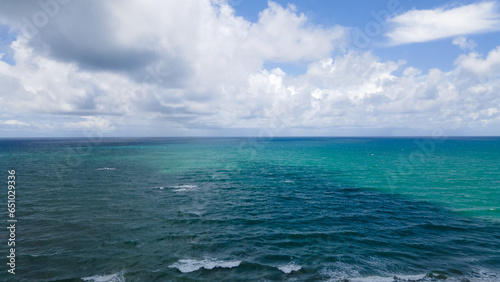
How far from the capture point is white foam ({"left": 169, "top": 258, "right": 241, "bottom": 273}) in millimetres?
22500

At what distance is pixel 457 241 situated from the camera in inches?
1103

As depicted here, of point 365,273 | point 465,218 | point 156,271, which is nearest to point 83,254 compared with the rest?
point 156,271

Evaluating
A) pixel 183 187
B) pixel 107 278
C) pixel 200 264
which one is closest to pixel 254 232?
pixel 200 264

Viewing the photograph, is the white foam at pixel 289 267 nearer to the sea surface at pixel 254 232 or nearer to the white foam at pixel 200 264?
the sea surface at pixel 254 232

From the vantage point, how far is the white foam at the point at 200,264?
22.5 metres

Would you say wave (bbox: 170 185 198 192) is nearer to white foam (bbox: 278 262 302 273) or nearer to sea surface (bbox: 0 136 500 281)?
sea surface (bbox: 0 136 500 281)

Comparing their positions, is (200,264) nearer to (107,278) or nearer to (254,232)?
(107,278)

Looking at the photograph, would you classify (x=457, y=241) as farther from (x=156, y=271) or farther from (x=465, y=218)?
(x=156, y=271)

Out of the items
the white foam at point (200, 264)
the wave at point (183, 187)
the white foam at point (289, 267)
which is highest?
the wave at point (183, 187)

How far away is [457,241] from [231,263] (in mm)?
25956

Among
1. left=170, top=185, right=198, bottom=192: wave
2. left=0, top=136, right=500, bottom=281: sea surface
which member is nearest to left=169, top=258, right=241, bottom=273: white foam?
left=0, top=136, right=500, bottom=281: sea surface

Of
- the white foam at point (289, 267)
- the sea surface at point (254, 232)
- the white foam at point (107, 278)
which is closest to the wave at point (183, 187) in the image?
the sea surface at point (254, 232)

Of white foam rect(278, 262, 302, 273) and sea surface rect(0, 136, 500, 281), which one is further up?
sea surface rect(0, 136, 500, 281)

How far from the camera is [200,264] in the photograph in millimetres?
23234
